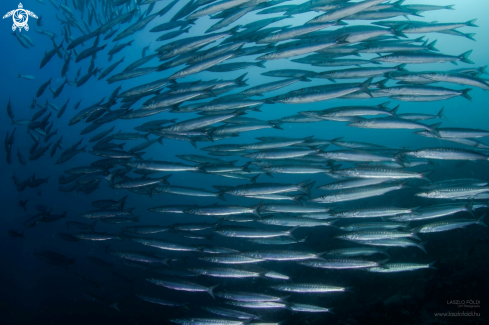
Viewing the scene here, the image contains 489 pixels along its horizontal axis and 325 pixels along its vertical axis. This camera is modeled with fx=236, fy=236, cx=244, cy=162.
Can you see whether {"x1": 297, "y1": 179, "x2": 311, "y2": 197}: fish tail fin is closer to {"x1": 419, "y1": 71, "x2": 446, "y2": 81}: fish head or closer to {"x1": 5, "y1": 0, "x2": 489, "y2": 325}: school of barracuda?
{"x1": 5, "y1": 0, "x2": 489, "y2": 325}: school of barracuda

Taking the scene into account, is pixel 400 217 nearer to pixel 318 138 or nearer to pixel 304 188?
pixel 304 188

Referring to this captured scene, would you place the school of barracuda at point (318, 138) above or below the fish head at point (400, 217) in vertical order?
above

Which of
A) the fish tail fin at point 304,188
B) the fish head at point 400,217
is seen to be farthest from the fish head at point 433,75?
the fish tail fin at point 304,188

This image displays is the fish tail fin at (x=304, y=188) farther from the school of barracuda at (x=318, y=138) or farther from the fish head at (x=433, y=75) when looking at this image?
the fish head at (x=433, y=75)

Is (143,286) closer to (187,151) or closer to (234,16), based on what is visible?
(234,16)

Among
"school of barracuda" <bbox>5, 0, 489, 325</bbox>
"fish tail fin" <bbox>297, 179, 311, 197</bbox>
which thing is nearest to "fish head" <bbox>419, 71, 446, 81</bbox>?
"school of barracuda" <bbox>5, 0, 489, 325</bbox>

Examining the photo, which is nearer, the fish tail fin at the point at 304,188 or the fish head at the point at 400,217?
the fish head at the point at 400,217

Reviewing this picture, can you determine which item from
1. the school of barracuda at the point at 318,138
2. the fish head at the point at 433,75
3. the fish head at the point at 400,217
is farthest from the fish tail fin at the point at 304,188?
the fish head at the point at 433,75

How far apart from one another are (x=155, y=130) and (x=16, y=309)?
17.3 m

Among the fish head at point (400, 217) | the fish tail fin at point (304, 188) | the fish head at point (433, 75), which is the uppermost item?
the fish head at point (433, 75)

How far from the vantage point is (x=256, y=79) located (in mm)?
54000

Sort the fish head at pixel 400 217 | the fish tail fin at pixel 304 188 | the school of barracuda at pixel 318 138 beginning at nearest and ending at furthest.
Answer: the school of barracuda at pixel 318 138
the fish head at pixel 400 217
the fish tail fin at pixel 304 188

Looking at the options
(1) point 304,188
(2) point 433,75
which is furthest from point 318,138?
(2) point 433,75

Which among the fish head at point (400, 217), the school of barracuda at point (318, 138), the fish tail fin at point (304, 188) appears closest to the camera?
the school of barracuda at point (318, 138)
